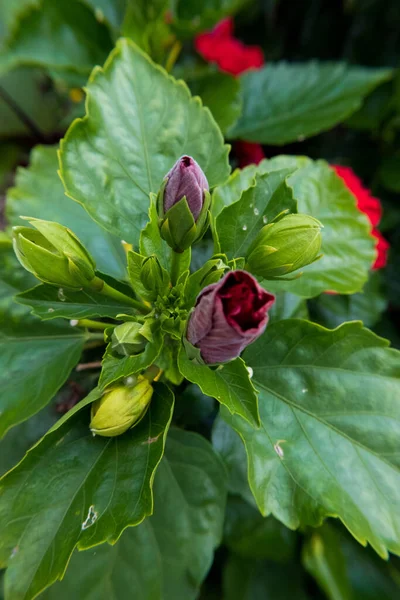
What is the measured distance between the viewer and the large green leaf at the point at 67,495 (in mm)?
468

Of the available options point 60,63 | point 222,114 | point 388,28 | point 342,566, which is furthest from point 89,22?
point 342,566

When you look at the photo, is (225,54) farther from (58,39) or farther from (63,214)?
(63,214)

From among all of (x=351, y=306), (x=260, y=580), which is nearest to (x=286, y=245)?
(x=351, y=306)

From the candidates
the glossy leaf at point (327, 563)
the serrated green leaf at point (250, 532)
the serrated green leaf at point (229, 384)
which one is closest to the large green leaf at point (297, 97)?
the serrated green leaf at point (229, 384)

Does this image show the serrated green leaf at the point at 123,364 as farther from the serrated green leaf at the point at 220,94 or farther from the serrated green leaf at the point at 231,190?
the serrated green leaf at the point at 220,94

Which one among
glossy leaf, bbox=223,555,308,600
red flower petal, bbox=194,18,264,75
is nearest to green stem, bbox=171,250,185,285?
red flower petal, bbox=194,18,264,75

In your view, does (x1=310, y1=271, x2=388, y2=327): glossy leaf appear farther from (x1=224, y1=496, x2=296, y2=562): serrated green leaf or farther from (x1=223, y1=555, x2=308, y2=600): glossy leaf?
(x1=223, y1=555, x2=308, y2=600): glossy leaf

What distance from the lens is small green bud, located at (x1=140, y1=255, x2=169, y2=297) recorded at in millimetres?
487

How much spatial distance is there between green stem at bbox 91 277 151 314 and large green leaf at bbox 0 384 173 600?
11 centimetres

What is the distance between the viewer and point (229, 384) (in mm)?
464

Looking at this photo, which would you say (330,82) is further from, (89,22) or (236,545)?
(236,545)

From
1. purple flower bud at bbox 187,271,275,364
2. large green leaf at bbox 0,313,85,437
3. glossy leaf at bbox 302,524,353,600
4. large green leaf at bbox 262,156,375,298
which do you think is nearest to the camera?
purple flower bud at bbox 187,271,275,364

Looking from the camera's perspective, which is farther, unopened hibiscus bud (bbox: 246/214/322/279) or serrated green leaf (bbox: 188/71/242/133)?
serrated green leaf (bbox: 188/71/242/133)

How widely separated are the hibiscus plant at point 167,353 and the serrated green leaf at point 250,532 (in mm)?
313
